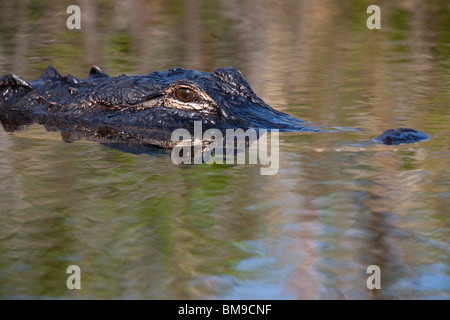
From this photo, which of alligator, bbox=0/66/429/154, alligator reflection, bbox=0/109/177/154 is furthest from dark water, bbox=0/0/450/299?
alligator, bbox=0/66/429/154

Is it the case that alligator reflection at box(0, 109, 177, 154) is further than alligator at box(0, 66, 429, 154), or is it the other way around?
alligator at box(0, 66, 429, 154)

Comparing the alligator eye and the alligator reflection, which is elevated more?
the alligator eye

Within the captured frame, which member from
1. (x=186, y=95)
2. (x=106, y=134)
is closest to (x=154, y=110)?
(x=186, y=95)

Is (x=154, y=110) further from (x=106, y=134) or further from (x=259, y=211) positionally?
(x=259, y=211)

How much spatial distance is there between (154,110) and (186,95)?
0.31 metres

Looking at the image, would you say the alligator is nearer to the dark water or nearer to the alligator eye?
the alligator eye

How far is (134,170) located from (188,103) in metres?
1.25

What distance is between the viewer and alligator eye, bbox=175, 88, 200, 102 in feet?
19.2

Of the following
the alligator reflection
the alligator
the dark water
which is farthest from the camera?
the alligator

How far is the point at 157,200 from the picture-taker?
13.6 feet

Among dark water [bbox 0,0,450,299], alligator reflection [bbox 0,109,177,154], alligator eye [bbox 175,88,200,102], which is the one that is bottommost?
dark water [bbox 0,0,450,299]

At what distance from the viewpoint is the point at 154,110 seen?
5.95 meters

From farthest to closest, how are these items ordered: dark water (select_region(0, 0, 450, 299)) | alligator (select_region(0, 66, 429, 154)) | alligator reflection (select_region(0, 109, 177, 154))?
1. alligator (select_region(0, 66, 429, 154))
2. alligator reflection (select_region(0, 109, 177, 154))
3. dark water (select_region(0, 0, 450, 299))
